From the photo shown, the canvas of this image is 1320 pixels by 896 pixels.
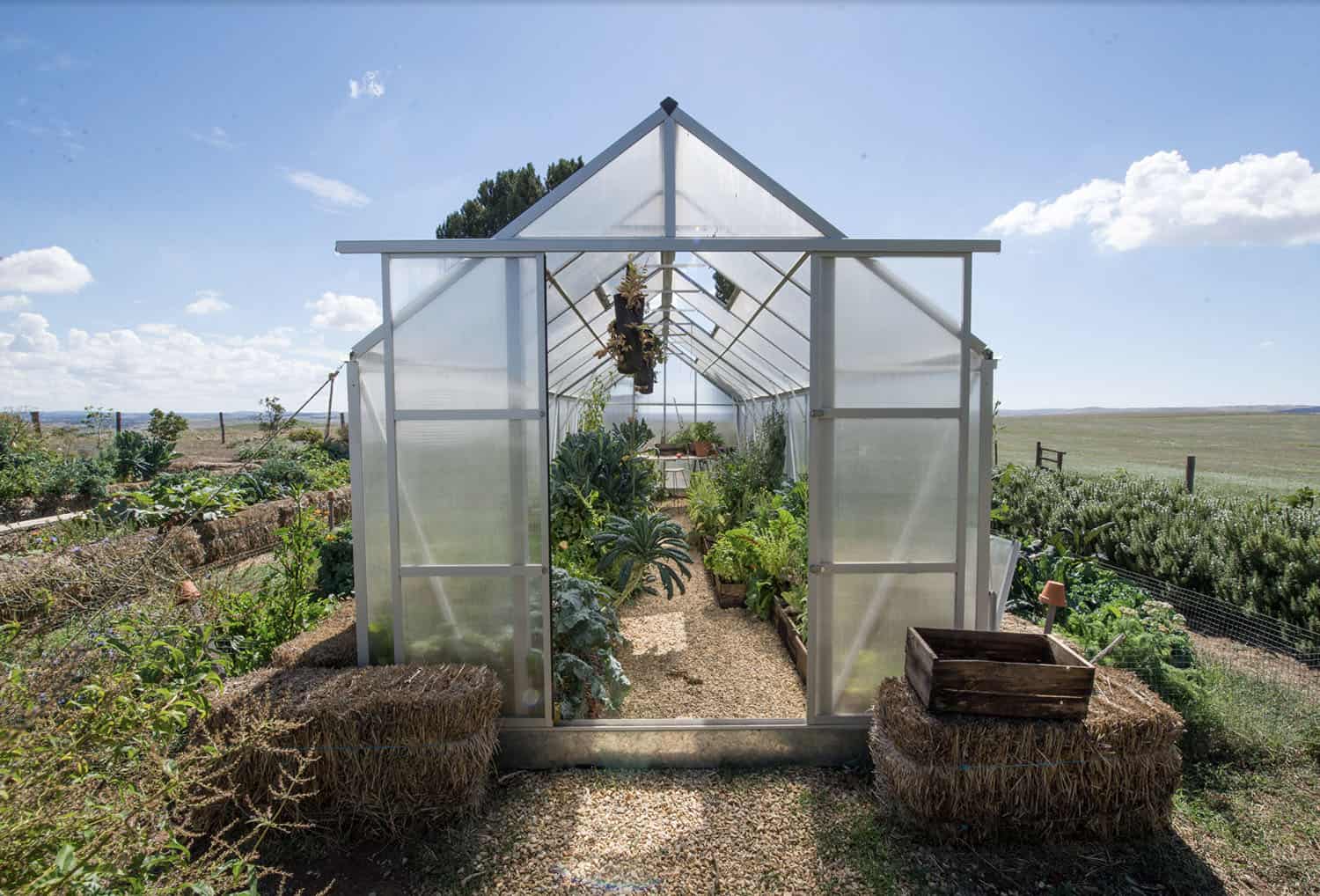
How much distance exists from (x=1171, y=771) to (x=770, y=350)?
17.9 feet

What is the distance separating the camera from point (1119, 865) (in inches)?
101

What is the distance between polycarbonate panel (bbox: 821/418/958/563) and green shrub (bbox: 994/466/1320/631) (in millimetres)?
2802

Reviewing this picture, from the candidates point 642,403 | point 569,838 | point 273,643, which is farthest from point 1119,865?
point 642,403

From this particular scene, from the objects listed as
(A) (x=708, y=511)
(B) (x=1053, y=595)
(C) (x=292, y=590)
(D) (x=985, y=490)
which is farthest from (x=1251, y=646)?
(C) (x=292, y=590)

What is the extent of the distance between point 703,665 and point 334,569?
298 cm

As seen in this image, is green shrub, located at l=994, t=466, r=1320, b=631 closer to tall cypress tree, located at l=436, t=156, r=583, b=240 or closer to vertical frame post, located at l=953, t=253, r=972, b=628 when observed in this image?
vertical frame post, located at l=953, t=253, r=972, b=628

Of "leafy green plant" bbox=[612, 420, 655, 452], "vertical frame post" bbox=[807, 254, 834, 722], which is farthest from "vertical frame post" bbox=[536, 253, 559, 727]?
"leafy green plant" bbox=[612, 420, 655, 452]

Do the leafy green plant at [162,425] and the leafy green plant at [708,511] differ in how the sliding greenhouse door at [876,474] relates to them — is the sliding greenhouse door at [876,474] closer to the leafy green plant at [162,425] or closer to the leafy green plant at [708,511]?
the leafy green plant at [708,511]

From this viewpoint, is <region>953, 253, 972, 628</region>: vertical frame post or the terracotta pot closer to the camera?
the terracotta pot

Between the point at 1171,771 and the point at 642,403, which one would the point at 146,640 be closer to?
the point at 1171,771

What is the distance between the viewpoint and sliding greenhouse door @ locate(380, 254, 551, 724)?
10.6 ft

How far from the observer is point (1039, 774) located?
8.57 ft

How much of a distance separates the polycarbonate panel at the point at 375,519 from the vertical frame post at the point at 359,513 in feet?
0.06

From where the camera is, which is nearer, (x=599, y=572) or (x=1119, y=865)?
(x=1119, y=865)
